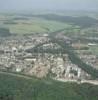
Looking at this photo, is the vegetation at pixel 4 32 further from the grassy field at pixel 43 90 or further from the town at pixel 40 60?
the grassy field at pixel 43 90

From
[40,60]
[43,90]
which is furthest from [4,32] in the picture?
[43,90]

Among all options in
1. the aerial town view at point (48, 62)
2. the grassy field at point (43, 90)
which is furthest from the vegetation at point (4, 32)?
the grassy field at point (43, 90)

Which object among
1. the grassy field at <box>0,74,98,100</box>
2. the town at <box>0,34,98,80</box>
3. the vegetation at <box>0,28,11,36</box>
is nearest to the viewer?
the grassy field at <box>0,74,98,100</box>

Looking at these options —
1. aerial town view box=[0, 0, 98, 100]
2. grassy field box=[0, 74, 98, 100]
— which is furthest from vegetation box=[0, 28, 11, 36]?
grassy field box=[0, 74, 98, 100]

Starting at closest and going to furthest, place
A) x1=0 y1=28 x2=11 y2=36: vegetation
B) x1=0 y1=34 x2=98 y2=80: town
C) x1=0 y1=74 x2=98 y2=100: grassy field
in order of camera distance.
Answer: x1=0 y1=74 x2=98 y2=100: grassy field → x1=0 y1=34 x2=98 y2=80: town → x1=0 y1=28 x2=11 y2=36: vegetation

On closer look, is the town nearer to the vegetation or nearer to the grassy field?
the grassy field

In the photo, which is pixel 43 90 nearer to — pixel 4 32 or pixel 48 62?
pixel 48 62

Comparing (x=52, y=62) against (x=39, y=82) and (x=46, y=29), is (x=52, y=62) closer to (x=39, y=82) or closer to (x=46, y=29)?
(x=39, y=82)

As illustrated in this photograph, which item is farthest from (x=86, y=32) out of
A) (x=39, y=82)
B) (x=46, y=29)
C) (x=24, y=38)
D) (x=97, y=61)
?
(x=39, y=82)

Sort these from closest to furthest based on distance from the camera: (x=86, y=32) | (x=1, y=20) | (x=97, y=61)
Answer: (x=97, y=61)
(x=86, y=32)
(x=1, y=20)
